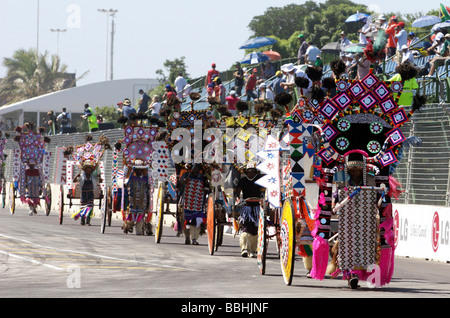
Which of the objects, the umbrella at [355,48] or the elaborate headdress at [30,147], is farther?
the elaborate headdress at [30,147]

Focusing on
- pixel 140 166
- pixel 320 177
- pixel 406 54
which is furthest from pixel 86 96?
pixel 320 177

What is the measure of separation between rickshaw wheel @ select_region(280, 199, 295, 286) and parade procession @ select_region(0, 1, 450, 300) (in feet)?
0.07

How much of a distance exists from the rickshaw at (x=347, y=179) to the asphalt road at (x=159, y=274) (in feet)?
1.36

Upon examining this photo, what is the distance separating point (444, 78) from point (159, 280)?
11.6m

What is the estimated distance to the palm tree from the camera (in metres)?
96.0

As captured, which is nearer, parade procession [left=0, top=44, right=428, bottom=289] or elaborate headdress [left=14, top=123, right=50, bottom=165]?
parade procession [left=0, top=44, right=428, bottom=289]

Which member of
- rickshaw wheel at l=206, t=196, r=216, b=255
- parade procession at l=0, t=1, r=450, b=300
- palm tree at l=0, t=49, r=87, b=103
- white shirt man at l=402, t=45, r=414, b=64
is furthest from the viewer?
palm tree at l=0, t=49, r=87, b=103

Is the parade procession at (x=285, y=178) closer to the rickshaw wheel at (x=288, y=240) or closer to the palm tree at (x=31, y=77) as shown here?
the rickshaw wheel at (x=288, y=240)

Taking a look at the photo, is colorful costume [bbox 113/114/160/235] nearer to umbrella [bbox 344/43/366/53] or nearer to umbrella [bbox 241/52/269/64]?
umbrella [bbox 344/43/366/53]

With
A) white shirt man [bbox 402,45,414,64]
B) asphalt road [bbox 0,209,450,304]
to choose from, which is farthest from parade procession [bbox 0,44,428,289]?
white shirt man [bbox 402,45,414,64]

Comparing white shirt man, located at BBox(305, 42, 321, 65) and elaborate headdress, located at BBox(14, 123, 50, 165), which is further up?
white shirt man, located at BBox(305, 42, 321, 65)

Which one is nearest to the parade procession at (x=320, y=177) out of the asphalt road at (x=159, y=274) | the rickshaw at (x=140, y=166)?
the asphalt road at (x=159, y=274)

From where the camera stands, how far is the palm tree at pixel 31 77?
96000 millimetres

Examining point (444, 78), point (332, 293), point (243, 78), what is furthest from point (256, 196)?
point (243, 78)
